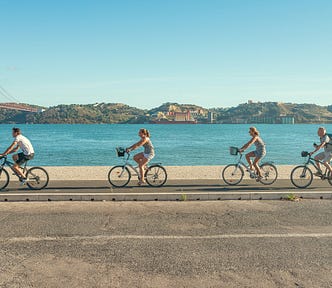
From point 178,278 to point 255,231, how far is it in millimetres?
2306

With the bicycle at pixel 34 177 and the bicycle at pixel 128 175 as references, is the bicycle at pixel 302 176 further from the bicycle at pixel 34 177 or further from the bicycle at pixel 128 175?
the bicycle at pixel 34 177

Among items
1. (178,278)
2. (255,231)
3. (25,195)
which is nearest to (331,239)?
(255,231)

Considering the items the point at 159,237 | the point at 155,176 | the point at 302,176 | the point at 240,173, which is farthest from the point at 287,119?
the point at 159,237

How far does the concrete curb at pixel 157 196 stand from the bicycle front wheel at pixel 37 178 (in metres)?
0.93

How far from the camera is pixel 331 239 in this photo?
561cm

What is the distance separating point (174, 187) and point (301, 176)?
12.5ft

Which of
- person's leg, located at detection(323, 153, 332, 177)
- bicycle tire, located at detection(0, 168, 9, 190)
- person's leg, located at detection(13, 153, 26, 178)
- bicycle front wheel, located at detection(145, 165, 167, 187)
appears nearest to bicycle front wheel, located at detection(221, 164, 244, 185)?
bicycle front wheel, located at detection(145, 165, 167, 187)

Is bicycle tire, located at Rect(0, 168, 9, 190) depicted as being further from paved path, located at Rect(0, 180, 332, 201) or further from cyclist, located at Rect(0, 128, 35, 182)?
cyclist, located at Rect(0, 128, 35, 182)

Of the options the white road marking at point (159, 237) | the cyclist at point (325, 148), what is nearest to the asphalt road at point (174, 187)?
the cyclist at point (325, 148)

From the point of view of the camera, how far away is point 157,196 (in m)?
8.78

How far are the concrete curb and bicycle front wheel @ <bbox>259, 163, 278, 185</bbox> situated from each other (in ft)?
5.85

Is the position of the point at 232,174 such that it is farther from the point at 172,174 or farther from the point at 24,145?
the point at 24,145

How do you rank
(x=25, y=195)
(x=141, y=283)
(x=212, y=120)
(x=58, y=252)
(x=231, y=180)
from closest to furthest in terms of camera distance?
(x=141, y=283), (x=58, y=252), (x=25, y=195), (x=231, y=180), (x=212, y=120)

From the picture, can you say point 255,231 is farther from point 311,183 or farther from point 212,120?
point 212,120
